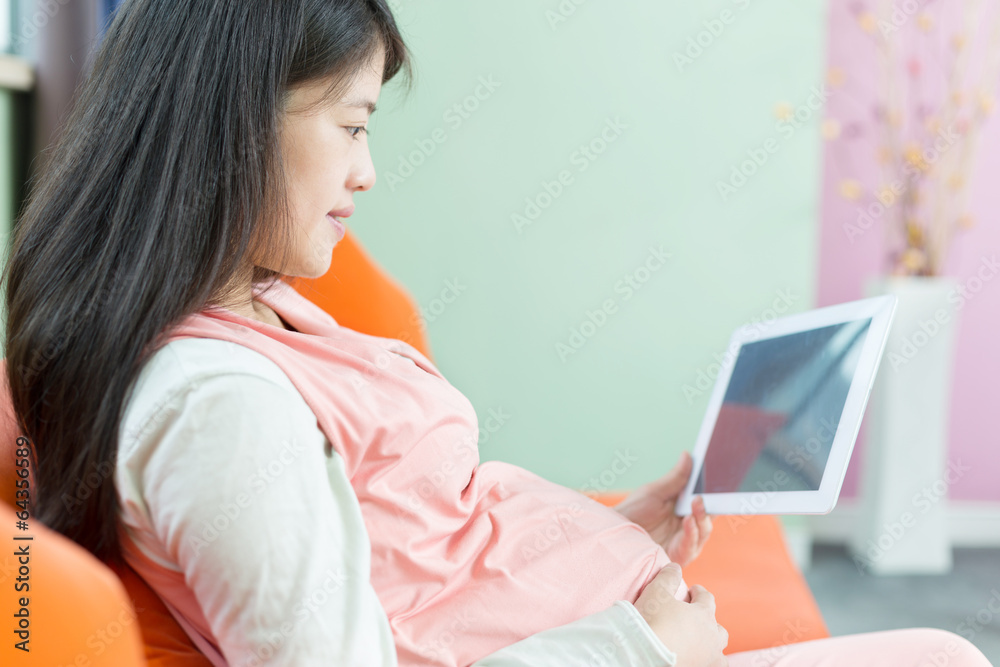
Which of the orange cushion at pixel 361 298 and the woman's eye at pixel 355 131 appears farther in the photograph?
the orange cushion at pixel 361 298

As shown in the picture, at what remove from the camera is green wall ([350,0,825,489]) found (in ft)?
6.53

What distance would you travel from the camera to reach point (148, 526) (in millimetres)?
570

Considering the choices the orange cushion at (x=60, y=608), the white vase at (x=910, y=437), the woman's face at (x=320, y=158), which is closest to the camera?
the orange cushion at (x=60, y=608)

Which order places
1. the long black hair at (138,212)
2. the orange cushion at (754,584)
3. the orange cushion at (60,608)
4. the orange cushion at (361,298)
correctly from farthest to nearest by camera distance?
the orange cushion at (361,298)
the orange cushion at (754,584)
the long black hair at (138,212)
the orange cushion at (60,608)

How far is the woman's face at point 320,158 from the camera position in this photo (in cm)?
69

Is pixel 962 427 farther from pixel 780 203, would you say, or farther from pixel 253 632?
pixel 253 632

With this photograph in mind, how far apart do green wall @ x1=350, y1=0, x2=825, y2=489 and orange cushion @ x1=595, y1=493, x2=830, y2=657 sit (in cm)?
80

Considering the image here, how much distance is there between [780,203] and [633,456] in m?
0.71

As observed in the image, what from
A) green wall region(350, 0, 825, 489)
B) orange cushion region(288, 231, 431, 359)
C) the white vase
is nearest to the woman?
orange cushion region(288, 231, 431, 359)

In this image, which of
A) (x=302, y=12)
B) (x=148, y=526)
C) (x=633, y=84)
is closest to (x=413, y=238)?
Result: (x=633, y=84)

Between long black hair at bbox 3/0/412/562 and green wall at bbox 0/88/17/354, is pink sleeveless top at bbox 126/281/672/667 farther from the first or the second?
green wall at bbox 0/88/17/354

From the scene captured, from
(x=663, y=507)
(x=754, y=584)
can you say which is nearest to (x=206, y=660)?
(x=663, y=507)

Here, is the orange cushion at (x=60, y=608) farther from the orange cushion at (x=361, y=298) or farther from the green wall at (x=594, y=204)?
the green wall at (x=594, y=204)

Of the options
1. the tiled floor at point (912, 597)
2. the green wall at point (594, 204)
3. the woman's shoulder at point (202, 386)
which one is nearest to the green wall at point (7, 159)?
the green wall at point (594, 204)
